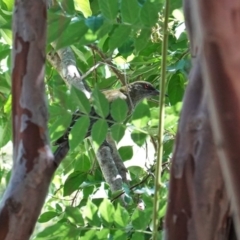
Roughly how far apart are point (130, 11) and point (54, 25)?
9cm

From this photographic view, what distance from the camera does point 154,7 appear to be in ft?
2.10

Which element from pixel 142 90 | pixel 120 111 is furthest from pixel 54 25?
pixel 142 90

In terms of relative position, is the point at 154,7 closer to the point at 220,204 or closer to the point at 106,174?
the point at 220,204

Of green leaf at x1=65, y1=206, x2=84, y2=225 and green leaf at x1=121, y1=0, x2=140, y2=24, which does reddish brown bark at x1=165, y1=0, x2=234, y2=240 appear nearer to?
green leaf at x1=121, y1=0, x2=140, y2=24

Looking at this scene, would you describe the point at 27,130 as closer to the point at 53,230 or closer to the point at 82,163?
the point at 53,230

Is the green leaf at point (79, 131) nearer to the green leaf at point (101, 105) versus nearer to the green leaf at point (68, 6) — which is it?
the green leaf at point (101, 105)

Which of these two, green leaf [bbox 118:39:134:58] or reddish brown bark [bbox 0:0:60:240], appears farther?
green leaf [bbox 118:39:134:58]

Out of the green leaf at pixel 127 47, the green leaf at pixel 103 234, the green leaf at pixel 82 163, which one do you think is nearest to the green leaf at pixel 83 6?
the green leaf at pixel 127 47

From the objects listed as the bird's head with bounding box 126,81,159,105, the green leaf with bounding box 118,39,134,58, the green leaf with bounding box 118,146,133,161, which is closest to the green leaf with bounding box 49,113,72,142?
the green leaf with bounding box 118,39,134,58

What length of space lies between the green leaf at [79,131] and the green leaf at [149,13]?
0.14 m

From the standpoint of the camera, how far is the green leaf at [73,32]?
0.66 m

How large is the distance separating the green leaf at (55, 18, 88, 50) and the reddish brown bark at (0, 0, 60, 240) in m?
0.13

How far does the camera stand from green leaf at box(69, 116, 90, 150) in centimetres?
69

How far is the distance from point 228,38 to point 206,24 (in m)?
0.01
